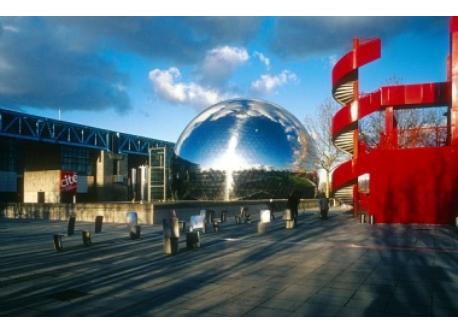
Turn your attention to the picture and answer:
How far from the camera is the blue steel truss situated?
44.2 m

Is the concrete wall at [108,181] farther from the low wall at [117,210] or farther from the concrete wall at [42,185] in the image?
the low wall at [117,210]

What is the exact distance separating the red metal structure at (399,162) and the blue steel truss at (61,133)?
3819 cm

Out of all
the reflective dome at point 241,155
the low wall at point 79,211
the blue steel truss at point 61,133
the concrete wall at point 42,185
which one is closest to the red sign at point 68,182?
the low wall at point 79,211

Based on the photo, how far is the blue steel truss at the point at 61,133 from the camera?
145 feet

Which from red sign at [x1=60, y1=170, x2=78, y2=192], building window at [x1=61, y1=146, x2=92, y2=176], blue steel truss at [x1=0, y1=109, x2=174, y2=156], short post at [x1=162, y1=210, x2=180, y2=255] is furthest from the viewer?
building window at [x1=61, y1=146, x2=92, y2=176]

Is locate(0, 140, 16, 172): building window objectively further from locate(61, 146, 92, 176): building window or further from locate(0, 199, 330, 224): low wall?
locate(0, 199, 330, 224): low wall

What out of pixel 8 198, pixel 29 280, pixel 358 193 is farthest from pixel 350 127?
pixel 8 198

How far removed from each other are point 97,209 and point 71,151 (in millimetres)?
31847

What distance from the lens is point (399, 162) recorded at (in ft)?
63.3

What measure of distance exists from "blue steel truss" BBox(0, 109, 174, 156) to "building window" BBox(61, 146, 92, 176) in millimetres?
1145

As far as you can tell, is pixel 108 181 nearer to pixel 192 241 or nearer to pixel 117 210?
pixel 117 210

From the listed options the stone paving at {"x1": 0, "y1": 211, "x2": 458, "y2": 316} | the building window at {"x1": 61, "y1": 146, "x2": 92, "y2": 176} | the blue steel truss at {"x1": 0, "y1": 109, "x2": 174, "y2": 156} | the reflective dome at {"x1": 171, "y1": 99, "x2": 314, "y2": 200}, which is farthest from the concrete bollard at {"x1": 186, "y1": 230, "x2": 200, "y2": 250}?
the building window at {"x1": 61, "y1": 146, "x2": 92, "y2": 176}

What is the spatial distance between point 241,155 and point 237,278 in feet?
91.8

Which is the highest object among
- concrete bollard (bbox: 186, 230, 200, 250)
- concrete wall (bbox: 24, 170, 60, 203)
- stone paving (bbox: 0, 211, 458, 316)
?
concrete wall (bbox: 24, 170, 60, 203)
